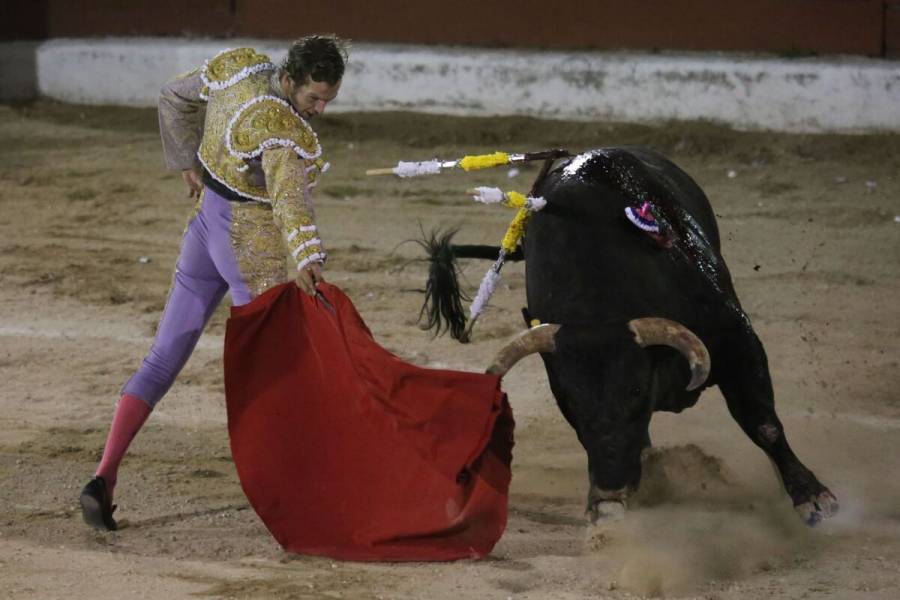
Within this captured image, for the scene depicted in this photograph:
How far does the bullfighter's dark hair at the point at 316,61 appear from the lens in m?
3.38

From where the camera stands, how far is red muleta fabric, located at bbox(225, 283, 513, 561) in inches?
137

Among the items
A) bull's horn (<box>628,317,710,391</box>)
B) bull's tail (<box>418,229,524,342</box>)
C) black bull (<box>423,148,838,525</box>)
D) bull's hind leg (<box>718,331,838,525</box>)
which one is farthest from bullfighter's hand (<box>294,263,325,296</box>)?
bull's hind leg (<box>718,331,838,525</box>)

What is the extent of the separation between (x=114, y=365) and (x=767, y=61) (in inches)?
160

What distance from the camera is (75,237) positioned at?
6867mm

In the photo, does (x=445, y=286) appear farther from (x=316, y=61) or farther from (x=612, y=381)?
(x=316, y=61)

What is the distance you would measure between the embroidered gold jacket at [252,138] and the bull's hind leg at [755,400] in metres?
1.09

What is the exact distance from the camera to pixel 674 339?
3523 millimetres

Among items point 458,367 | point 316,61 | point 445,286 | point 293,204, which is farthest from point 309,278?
point 458,367

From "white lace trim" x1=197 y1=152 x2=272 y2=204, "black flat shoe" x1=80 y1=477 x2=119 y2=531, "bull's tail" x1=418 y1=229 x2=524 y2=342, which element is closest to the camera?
"white lace trim" x1=197 y1=152 x2=272 y2=204

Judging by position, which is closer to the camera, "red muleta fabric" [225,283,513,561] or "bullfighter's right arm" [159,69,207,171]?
"red muleta fabric" [225,283,513,561]

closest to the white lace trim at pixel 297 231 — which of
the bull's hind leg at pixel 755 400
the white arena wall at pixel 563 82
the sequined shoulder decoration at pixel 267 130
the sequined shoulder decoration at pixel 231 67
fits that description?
the sequined shoulder decoration at pixel 267 130

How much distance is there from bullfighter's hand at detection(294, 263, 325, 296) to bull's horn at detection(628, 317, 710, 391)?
2.25 feet

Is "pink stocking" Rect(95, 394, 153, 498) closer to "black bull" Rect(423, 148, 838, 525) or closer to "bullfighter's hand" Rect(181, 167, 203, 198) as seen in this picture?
"bullfighter's hand" Rect(181, 167, 203, 198)

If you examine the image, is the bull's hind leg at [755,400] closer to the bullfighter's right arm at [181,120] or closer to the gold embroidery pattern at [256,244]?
the gold embroidery pattern at [256,244]
